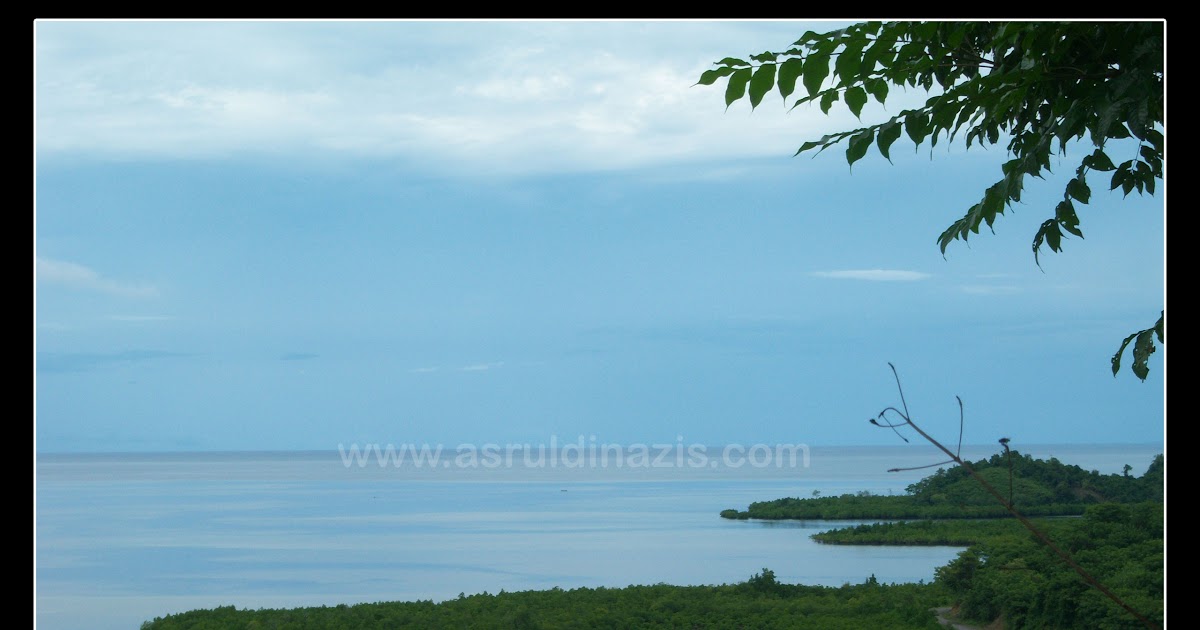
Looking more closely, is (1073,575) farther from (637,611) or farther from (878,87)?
(878,87)

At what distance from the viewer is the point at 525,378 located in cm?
752

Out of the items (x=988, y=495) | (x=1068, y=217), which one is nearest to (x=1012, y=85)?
(x=1068, y=217)

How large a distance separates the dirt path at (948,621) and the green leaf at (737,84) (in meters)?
3.19

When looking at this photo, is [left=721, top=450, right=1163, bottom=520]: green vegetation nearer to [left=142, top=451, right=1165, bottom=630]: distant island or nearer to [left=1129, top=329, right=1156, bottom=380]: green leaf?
[left=142, top=451, right=1165, bottom=630]: distant island

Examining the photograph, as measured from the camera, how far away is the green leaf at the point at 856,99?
139 cm

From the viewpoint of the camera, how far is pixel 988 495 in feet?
19.9

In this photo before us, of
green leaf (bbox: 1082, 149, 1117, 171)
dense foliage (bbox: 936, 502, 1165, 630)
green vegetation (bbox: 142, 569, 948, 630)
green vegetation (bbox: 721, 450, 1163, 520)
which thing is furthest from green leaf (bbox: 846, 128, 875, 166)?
green vegetation (bbox: 721, 450, 1163, 520)

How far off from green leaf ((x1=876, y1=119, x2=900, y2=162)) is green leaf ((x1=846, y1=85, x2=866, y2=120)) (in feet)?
0.28

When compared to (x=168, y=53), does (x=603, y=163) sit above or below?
below

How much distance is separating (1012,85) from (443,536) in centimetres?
549

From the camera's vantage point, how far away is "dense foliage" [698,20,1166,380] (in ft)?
4.55
